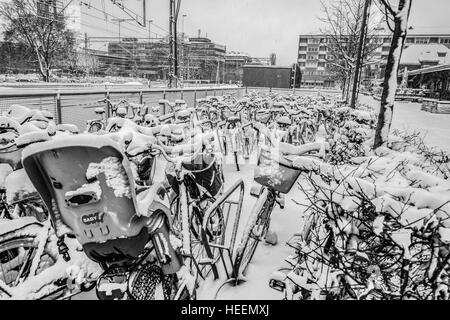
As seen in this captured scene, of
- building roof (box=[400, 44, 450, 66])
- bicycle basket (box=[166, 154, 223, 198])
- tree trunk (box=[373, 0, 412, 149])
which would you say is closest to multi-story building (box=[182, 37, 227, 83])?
building roof (box=[400, 44, 450, 66])

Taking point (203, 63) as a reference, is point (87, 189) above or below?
below

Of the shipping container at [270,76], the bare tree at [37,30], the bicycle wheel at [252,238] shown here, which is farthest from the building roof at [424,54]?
the bicycle wheel at [252,238]

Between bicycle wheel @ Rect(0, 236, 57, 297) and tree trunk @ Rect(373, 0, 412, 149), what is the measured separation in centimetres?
439

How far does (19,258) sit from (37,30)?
30682mm

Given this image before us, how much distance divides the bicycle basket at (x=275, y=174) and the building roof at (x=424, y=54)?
181 feet

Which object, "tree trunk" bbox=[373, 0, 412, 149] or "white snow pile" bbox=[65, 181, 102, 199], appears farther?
"tree trunk" bbox=[373, 0, 412, 149]

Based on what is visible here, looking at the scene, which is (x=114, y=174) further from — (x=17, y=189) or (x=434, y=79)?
(x=434, y=79)

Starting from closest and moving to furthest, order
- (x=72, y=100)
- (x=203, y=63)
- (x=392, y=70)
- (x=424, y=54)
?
1. (x=392, y=70)
2. (x=72, y=100)
3. (x=424, y=54)
4. (x=203, y=63)

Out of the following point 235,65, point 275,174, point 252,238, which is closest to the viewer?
point 275,174

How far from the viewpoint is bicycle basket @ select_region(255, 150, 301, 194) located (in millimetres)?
2557

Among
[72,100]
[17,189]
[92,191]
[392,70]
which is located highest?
[392,70]

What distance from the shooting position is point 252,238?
2.97 meters

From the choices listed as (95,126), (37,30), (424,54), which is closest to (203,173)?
(95,126)

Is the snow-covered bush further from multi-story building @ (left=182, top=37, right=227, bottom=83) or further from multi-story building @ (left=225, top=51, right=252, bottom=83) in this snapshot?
multi-story building @ (left=225, top=51, right=252, bottom=83)
